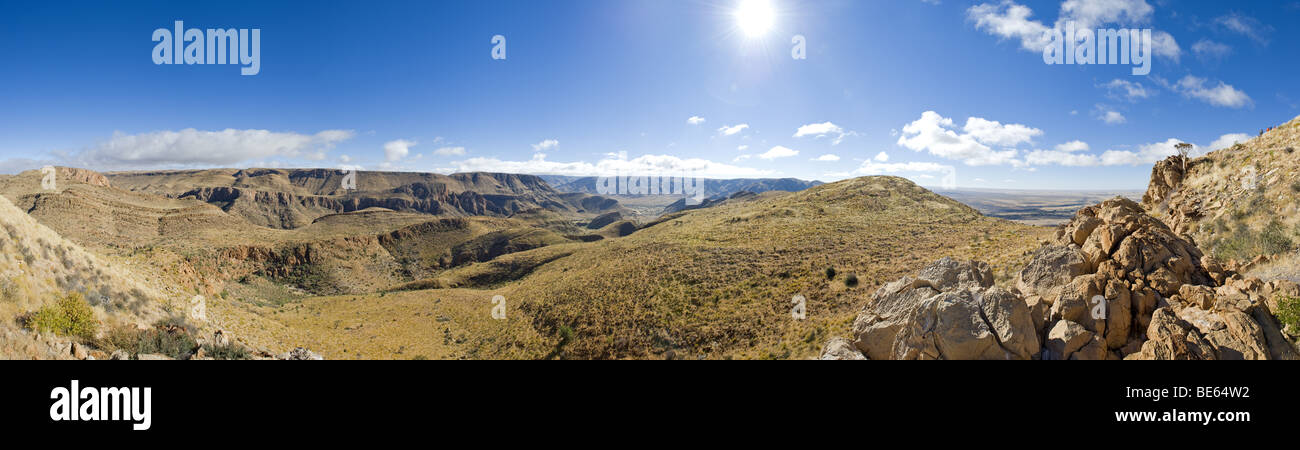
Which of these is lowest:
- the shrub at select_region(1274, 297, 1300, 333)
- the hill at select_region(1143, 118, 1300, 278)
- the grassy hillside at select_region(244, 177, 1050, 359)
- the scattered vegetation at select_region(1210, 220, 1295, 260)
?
the grassy hillside at select_region(244, 177, 1050, 359)

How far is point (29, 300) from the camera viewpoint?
34.4 ft

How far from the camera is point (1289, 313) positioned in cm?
773

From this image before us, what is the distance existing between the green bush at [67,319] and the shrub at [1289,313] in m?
25.7

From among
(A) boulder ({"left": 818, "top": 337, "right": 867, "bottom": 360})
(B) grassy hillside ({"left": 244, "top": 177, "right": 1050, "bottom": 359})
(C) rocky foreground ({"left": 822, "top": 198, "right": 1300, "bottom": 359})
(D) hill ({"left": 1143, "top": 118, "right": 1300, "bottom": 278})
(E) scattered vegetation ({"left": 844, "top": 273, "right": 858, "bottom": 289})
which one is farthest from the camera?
(E) scattered vegetation ({"left": 844, "top": 273, "right": 858, "bottom": 289})

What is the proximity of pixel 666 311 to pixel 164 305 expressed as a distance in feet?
67.1

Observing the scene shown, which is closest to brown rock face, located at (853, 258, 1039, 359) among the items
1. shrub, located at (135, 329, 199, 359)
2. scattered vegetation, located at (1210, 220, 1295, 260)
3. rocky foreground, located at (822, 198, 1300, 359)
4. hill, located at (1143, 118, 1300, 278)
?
rocky foreground, located at (822, 198, 1300, 359)

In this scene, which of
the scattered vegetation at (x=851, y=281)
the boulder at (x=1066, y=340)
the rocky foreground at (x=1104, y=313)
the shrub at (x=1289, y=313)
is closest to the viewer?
the shrub at (x=1289, y=313)

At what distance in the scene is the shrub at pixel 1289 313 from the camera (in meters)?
7.63

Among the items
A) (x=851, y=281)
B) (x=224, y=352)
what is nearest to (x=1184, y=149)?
(x=851, y=281)

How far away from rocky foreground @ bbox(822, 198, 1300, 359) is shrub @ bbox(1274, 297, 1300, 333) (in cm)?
13

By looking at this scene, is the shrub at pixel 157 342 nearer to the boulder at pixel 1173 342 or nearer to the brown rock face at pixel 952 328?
the brown rock face at pixel 952 328

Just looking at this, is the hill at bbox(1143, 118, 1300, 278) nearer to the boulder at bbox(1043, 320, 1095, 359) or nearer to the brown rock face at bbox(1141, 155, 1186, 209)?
the brown rock face at bbox(1141, 155, 1186, 209)

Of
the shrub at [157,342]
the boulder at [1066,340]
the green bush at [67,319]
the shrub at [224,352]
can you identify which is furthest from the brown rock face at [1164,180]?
the green bush at [67,319]

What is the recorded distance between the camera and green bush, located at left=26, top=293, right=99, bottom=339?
381 inches
